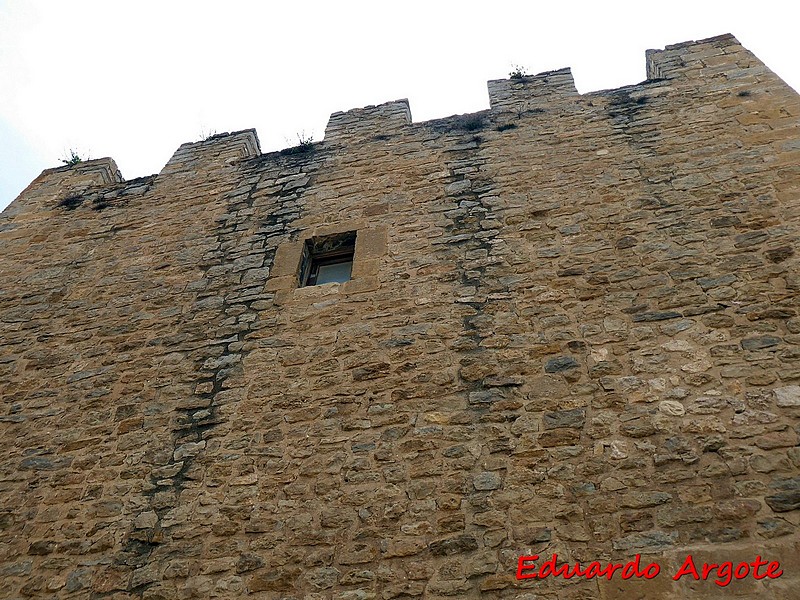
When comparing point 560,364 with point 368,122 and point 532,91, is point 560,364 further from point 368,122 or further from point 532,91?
point 368,122

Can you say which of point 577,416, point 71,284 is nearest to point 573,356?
point 577,416

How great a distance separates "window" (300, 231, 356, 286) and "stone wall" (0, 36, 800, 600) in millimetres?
102

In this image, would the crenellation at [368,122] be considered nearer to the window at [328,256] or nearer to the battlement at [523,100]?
the battlement at [523,100]

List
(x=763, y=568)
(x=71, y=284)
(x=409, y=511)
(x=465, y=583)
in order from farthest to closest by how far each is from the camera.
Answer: (x=71, y=284)
(x=409, y=511)
(x=465, y=583)
(x=763, y=568)

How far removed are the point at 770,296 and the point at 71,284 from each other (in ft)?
17.6

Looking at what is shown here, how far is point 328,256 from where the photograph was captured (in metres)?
4.71

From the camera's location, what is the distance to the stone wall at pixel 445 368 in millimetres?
2684

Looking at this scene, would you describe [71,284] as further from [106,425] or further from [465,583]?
[465,583]

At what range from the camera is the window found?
15.0ft

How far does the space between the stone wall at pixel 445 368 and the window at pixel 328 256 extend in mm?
102

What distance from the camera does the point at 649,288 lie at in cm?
352

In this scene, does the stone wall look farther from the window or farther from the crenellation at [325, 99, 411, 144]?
the crenellation at [325, 99, 411, 144]

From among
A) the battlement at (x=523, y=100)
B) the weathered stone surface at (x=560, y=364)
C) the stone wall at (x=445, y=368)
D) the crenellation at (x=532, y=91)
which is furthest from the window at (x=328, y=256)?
the crenellation at (x=532, y=91)

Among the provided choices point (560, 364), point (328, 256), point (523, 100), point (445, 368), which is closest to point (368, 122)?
point (523, 100)
